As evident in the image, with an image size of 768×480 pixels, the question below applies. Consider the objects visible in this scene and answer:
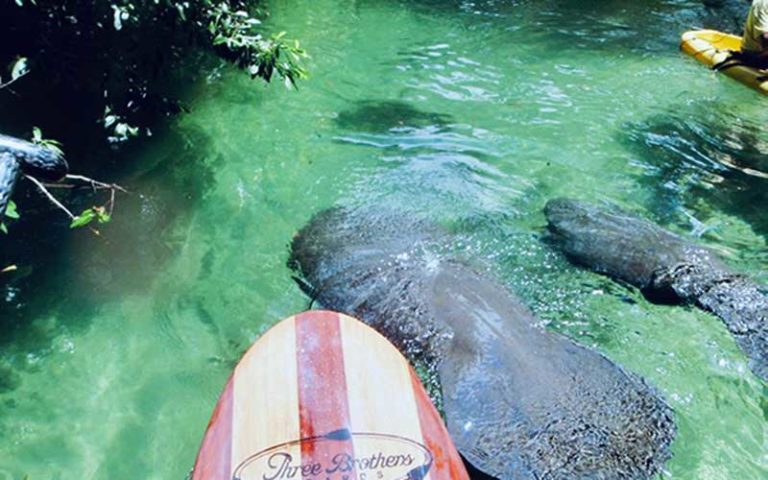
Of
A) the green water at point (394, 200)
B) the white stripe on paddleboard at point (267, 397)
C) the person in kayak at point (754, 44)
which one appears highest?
the white stripe on paddleboard at point (267, 397)

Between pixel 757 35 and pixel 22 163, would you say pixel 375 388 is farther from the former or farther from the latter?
pixel 757 35

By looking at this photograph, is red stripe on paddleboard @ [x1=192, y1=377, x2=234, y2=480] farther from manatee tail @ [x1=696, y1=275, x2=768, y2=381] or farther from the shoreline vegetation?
manatee tail @ [x1=696, y1=275, x2=768, y2=381]

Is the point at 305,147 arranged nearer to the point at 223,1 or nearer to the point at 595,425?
the point at 223,1

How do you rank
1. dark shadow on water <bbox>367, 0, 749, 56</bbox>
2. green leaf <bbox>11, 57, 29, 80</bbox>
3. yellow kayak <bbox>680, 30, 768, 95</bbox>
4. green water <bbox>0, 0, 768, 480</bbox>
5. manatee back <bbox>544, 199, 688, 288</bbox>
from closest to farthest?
green water <bbox>0, 0, 768, 480</bbox> → green leaf <bbox>11, 57, 29, 80</bbox> → manatee back <bbox>544, 199, 688, 288</bbox> → yellow kayak <bbox>680, 30, 768, 95</bbox> → dark shadow on water <bbox>367, 0, 749, 56</bbox>

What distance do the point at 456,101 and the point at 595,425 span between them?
188 inches

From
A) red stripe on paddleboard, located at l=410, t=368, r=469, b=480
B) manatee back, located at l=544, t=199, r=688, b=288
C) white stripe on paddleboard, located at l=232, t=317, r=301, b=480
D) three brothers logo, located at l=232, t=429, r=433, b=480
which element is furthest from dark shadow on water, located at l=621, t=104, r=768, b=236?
three brothers logo, located at l=232, t=429, r=433, b=480

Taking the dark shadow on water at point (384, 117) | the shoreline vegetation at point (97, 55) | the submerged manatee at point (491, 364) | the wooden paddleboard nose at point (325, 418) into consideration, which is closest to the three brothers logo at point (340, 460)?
the wooden paddleboard nose at point (325, 418)

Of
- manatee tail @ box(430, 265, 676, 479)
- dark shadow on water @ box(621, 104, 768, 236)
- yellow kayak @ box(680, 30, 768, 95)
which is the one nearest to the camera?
manatee tail @ box(430, 265, 676, 479)

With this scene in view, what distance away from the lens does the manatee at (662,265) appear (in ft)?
15.9

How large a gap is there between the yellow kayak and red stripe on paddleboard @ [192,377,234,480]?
24.9 ft

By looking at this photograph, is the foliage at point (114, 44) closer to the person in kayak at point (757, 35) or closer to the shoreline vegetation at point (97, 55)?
the shoreline vegetation at point (97, 55)

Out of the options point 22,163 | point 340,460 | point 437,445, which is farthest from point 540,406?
point 22,163

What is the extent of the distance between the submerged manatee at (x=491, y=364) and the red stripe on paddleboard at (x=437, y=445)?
550 mm

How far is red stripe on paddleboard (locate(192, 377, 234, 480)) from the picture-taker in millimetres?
3041
